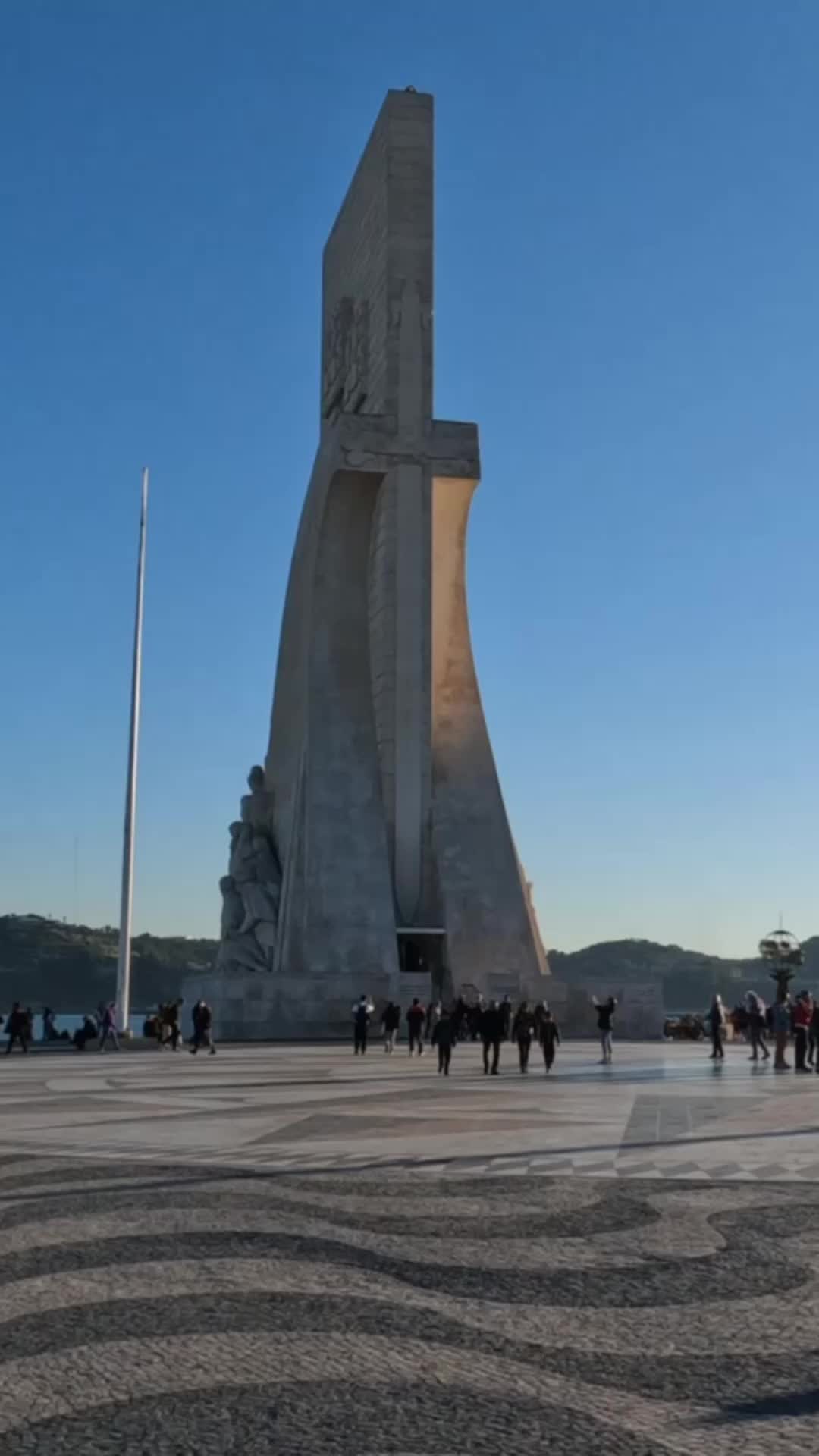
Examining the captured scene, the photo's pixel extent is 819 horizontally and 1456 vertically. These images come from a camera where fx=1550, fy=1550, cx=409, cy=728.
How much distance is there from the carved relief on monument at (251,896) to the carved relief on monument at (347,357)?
894 cm

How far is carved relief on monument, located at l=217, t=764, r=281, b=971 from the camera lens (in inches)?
1146

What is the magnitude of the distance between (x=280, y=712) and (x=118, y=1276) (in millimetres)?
26991

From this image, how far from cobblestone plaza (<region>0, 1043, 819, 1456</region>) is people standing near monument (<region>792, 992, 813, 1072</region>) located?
6.79 metres

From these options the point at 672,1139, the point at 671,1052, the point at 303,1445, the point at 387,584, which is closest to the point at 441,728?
the point at 387,584

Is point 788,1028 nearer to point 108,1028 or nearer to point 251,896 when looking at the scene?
point 108,1028

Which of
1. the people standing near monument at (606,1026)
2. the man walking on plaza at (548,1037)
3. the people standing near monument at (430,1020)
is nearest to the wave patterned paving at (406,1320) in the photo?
the man walking on plaza at (548,1037)

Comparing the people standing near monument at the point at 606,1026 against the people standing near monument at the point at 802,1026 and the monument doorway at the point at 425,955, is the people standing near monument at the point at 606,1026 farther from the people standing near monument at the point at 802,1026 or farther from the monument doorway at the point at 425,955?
the monument doorway at the point at 425,955

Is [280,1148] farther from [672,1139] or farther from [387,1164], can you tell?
[672,1139]

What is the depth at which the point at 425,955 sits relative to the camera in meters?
28.5

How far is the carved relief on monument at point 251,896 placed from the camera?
29.1 metres

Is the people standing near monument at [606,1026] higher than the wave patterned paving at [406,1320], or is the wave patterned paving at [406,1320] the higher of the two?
the people standing near monument at [606,1026]

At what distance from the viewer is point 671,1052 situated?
21.7 m

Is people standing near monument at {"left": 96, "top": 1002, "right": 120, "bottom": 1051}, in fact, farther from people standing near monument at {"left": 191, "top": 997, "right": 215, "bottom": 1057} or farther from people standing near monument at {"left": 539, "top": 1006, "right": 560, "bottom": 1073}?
people standing near monument at {"left": 539, "top": 1006, "right": 560, "bottom": 1073}

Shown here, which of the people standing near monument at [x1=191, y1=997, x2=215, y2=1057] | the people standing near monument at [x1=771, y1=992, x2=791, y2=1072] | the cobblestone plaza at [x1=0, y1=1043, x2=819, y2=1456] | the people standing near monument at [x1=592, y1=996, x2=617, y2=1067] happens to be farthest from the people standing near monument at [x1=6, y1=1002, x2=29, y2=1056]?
the cobblestone plaza at [x1=0, y1=1043, x2=819, y2=1456]
